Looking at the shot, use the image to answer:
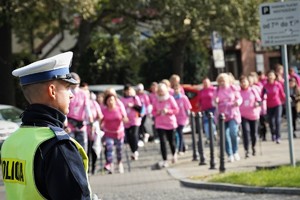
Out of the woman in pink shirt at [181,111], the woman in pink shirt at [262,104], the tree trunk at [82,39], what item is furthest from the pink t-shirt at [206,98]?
the tree trunk at [82,39]

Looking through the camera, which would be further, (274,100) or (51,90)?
(274,100)

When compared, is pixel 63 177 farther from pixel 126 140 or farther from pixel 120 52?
pixel 120 52

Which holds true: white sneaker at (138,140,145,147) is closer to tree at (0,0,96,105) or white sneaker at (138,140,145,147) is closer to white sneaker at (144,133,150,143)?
white sneaker at (144,133,150,143)

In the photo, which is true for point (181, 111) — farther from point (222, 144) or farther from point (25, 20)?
point (25, 20)

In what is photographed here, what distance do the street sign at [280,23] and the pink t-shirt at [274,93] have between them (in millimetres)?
6758

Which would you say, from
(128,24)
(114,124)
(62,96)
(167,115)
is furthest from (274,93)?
(62,96)

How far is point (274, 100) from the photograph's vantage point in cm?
2072

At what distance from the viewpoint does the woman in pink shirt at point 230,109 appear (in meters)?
17.0

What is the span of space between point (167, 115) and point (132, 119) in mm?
2136

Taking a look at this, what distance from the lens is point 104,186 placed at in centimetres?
1426

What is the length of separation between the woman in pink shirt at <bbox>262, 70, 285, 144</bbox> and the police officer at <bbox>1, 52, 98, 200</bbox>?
17112 millimetres

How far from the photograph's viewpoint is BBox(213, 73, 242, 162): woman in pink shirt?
17.0 metres

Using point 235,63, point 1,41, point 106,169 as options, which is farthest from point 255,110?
point 235,63

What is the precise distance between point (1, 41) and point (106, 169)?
14.4 meters
